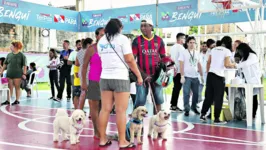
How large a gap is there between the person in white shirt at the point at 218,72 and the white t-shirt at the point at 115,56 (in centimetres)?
282

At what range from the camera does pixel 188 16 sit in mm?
11664

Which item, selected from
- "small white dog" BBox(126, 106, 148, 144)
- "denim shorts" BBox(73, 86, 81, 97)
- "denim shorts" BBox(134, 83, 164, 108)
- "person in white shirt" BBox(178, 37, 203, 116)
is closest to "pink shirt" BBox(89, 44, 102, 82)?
"denim shorts" BBox(134, 83, 164, 108)

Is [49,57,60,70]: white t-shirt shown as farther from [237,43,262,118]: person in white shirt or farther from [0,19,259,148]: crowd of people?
[237,43,262,118]: person in white shirt

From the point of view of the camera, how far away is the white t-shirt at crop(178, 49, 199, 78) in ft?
25.7

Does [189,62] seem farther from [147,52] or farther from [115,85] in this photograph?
[115,85]

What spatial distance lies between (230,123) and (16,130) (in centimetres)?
400

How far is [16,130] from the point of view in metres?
5.84

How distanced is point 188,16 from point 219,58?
5.32 m

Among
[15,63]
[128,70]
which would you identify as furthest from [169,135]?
[15,63]

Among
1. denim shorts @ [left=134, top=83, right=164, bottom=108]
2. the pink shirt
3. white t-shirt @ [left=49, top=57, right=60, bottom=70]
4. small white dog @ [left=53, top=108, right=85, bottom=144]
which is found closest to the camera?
small white dog @ [left=53, top=108, right=85, bottom=144]

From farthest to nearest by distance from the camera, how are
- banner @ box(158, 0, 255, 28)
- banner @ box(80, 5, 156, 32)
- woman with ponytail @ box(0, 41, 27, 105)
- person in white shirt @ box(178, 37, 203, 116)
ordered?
banner @ box(80, 5, 156, 32) → banner @ box(158, 0, 255, 28) → woman with ponytail @ box(0, 41, 27, 105) → person in white shirt @ box(178, 37, 203, 116)

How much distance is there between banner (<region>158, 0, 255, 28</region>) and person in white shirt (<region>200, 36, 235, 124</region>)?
175 inches

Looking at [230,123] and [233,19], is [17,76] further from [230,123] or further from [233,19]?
[233,19]

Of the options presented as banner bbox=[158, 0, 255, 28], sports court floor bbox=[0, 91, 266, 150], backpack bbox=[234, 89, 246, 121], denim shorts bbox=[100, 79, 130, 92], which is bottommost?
→ sports court floor bbox=[0, 91, 266, 150]
